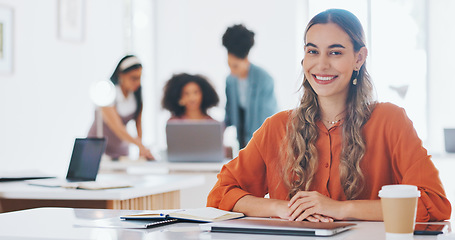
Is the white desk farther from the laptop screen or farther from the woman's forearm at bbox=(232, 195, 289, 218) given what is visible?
the laptop screen

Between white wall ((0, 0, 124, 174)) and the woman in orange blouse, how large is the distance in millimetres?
3551

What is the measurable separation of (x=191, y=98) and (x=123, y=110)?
558 millimetres

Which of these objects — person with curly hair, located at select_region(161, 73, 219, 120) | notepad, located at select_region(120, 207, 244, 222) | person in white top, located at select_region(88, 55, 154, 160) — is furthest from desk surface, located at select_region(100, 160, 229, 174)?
notepad, located at select_region(120, 207, 244, 222)

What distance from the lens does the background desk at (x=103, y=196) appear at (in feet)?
8.16

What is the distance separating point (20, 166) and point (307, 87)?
380cm

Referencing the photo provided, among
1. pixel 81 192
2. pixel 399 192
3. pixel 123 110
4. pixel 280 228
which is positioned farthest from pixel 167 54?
pixel 399 192

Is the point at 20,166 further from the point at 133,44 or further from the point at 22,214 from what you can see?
the point at 22,214

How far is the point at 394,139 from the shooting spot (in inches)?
72.1

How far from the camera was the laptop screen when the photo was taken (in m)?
2.86

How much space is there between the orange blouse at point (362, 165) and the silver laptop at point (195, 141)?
1.98m

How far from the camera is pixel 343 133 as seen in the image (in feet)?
6.17

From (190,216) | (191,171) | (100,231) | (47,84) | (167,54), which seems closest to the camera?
(100,231)

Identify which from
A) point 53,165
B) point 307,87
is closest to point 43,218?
point 307,87

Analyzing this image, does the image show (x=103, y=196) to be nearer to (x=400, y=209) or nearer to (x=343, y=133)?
(x=343, y=133)
